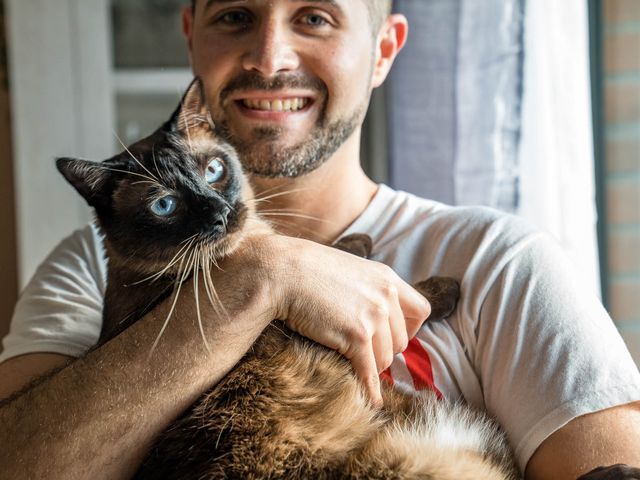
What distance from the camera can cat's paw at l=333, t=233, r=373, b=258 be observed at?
146 cm

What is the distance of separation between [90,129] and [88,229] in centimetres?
108

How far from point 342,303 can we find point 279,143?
0.53 meters

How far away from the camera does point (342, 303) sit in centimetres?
117

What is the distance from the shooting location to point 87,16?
2617 mm

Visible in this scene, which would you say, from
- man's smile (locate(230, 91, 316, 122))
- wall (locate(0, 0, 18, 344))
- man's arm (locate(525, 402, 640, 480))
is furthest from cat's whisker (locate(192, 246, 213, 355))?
wall (locate(0, 0, 18, 344))

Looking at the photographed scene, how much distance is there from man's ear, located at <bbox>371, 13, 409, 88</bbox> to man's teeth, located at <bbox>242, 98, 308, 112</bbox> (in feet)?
0.88

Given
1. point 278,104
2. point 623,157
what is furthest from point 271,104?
point 623,157

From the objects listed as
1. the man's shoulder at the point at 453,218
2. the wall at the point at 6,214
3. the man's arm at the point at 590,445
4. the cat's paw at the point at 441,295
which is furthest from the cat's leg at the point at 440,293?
the wall at the point at 6,214

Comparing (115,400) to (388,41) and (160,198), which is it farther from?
(388,41)

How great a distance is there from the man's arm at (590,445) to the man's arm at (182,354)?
31 centimetres

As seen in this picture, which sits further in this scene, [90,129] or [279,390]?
[90,129]

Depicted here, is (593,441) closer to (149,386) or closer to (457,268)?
(457,268)

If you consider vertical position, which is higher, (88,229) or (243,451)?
(88,229)

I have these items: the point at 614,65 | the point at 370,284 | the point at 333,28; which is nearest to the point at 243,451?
the point at 370,284
